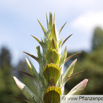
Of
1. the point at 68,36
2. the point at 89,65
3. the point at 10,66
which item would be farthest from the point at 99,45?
the point at 68,36

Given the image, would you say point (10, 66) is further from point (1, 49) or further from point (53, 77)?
point (53, 77)

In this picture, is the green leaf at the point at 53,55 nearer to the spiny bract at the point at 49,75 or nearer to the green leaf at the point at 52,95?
the spiny bract at the point at 49,75

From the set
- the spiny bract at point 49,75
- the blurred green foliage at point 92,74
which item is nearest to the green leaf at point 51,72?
the spiny bract at point 49,75

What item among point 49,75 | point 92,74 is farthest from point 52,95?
point 92,74

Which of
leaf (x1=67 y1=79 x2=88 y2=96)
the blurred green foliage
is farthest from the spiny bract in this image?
the blurred green foliage

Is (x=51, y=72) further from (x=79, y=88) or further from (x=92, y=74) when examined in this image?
(x=92, y=74)

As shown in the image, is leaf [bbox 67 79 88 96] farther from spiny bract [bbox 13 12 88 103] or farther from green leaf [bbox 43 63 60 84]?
green leaf [bbox 43 63 60 84]

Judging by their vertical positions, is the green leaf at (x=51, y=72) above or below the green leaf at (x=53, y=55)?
below
